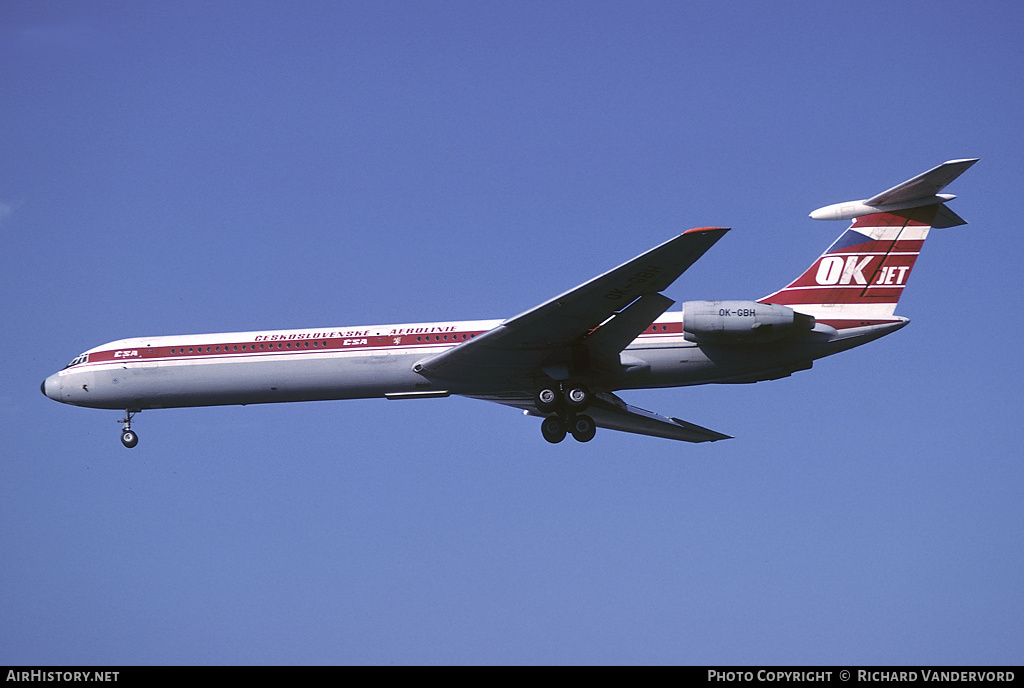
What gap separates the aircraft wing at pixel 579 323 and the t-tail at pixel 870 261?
4.58 meters

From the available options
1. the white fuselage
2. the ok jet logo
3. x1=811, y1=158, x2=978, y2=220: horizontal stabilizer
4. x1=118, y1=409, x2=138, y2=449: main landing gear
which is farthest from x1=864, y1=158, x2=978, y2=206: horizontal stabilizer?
x1=118, y1=409, x2=138, y2=449: main landing gear

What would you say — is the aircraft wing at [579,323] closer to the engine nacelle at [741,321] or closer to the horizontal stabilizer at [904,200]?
the engine nacelle at [741,321]

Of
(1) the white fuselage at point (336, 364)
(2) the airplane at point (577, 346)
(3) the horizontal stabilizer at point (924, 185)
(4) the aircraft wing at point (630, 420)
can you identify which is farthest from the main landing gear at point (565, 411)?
(3) the horizontal stabilizer at point (924, 185)

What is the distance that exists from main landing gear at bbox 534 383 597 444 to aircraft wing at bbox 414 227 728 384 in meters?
0.68

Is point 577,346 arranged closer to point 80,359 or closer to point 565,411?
point 565,411

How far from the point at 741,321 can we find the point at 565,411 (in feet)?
17.5

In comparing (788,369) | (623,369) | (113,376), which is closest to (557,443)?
(623,369)

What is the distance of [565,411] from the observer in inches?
1081

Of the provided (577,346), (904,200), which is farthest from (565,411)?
(904,200)

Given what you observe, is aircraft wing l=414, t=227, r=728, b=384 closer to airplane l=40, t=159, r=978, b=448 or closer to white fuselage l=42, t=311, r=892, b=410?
airplane l=40, t=159, r=978, b=448

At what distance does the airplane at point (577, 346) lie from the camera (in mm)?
25156
